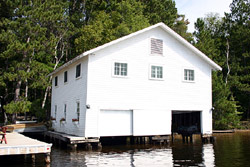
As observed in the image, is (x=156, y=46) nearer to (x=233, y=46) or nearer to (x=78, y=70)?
(x=78, y=70)

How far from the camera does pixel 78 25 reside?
47344 millimetres

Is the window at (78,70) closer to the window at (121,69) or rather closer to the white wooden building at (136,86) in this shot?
the white wooden building at (136,86)

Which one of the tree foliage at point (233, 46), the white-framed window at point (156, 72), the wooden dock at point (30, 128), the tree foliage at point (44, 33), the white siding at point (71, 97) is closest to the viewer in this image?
the white siding at point (71, 97)

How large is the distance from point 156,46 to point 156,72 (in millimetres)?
2005

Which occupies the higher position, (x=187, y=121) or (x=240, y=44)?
(x=240, y=44)

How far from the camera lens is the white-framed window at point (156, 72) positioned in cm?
2302

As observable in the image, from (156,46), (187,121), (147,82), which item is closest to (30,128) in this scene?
(147,82)

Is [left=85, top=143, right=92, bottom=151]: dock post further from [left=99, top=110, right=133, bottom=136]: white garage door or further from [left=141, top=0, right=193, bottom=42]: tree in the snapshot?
[left=141, top=0, right=193, bottom=42]: tree

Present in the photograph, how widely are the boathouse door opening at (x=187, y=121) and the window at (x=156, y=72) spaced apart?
194 inches

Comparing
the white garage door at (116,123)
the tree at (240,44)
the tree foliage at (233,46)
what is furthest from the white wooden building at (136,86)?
the tree at (240,44)

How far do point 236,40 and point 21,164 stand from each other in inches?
1731

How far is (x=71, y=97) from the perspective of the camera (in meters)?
24.1

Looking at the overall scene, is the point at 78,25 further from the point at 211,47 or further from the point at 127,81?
the point at 127,81

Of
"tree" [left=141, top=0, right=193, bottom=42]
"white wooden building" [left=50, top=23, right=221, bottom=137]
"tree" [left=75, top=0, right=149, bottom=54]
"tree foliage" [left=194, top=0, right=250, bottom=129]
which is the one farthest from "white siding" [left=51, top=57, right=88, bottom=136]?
"tree" [left=141, top=0, right=193, bottom=42]
